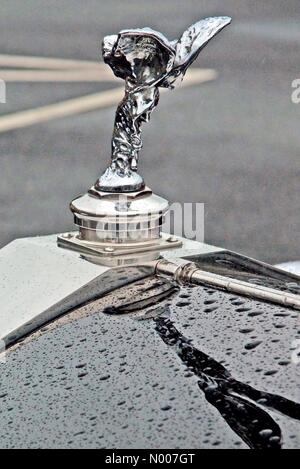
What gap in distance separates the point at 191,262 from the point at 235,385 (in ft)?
1.32

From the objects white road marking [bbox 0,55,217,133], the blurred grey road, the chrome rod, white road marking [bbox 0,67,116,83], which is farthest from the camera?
white road marking [bbox 0,67,116,83]

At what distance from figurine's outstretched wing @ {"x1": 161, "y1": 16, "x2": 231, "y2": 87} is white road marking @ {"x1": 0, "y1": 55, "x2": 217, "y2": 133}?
4916 mm

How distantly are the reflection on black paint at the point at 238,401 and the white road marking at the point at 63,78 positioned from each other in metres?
5.34

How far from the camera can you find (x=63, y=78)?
23.5 ft

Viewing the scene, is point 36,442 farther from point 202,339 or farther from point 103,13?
point 103,13

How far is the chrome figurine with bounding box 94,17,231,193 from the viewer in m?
1.56

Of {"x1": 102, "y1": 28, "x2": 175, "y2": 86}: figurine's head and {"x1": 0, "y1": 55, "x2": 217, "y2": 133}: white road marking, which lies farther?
{"x1": 0, "y1": 55, "x2": 217, "y2": 133}: white road marking

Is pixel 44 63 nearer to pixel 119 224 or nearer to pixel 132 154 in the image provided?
pixel 132 154

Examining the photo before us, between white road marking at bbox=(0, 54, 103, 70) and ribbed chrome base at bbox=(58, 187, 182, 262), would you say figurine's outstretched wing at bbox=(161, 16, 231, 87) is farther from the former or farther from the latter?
white road marking at bbox=(0, 54, 103, 70)

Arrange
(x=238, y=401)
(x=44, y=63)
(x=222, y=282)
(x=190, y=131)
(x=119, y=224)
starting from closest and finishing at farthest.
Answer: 1. (x=238, y=401)
2. (x=222, y=282)
3. (x=119, y=224)
4. (x=190, y=131)
5. (x=44, y=63)

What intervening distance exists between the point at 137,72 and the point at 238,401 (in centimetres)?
66

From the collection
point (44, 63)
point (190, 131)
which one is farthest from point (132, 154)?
point (44, 63)

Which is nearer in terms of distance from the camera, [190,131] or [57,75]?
[190,131]

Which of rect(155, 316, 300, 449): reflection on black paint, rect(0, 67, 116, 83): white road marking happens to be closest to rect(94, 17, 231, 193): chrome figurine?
rect(155, 316, 300, 449): reflection on black paint
